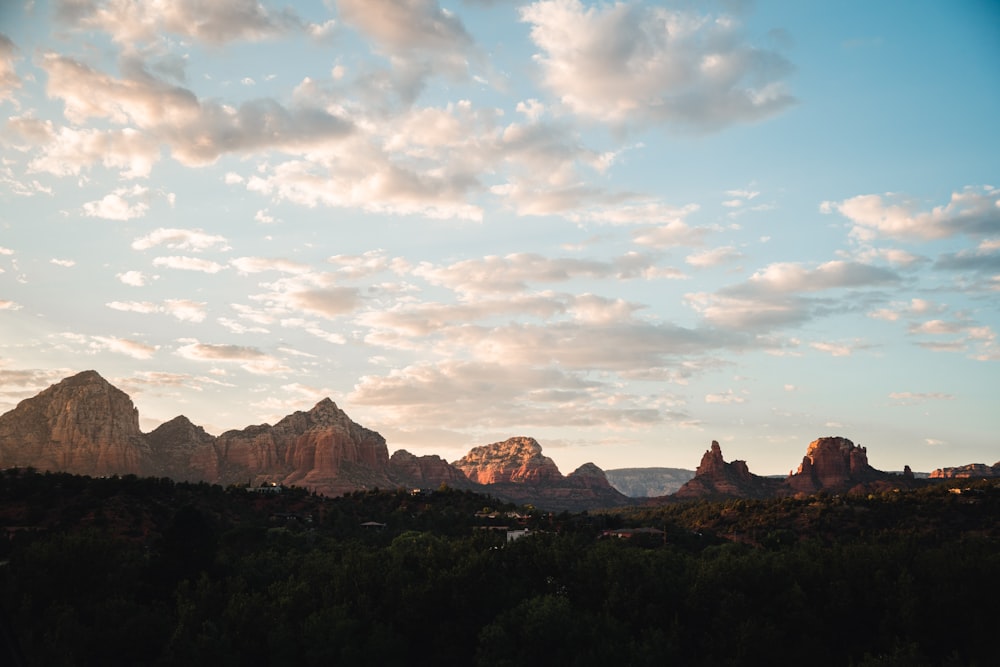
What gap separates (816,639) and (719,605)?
277 inches

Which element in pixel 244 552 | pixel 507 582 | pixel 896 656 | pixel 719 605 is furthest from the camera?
pixel 244 552

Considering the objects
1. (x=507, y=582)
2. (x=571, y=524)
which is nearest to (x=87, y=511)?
(x=507, y=582)

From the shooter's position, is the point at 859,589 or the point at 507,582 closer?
the point at 859,589

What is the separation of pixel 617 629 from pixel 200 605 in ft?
101

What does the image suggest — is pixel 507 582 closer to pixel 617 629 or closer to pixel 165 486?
pixel 617 629

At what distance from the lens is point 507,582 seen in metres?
58.2

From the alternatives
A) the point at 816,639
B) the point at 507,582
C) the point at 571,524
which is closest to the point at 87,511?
the point at 507,582

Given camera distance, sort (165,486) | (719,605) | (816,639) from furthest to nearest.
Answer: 1. (165,486)
2. (719,605)
3. (816,639)

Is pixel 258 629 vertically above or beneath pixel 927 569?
beneath

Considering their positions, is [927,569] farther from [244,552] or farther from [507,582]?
[244,552]

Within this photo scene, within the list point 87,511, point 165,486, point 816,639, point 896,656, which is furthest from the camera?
point 165,486

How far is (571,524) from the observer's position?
133m

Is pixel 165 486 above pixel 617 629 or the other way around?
above

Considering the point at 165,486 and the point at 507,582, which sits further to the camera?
the point at 165,486
